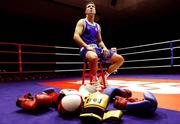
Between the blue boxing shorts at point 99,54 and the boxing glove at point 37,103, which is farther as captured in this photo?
the blue boxing shorts at point 99,54

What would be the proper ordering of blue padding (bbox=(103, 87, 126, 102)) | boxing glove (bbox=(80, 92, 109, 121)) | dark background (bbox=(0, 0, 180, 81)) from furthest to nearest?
dark background (bbox=(0, 0, 180, 81))
blue padding (bbox=(103, 87, 126, 102))
boxing glove (bbox=(80, 92, 109, 121))

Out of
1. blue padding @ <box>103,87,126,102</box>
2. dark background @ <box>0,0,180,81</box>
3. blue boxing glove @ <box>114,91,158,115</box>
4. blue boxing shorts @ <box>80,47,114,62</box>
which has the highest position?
dark background @ <box>0,0,180,81</box>

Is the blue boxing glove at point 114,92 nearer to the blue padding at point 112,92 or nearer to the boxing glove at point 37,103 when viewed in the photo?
the blue padding at point 112,92

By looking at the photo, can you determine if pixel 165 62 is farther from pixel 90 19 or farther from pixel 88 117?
pixel 88 117

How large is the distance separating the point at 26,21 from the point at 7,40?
0.83 m

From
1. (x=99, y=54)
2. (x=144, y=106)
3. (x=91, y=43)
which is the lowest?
(x=144, y=106)

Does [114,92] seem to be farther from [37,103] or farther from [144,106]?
[37,103]

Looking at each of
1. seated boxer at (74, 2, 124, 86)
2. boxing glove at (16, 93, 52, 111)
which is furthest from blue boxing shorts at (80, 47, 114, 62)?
boxing glove at (16, 93, 52, 111)

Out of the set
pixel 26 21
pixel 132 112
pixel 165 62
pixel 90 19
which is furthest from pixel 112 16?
pixel 132 112

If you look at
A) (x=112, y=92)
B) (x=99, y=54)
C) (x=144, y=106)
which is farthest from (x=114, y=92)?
(x=99, y=54)

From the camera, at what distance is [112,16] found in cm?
612

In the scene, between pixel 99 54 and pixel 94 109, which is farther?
pixel 99 54

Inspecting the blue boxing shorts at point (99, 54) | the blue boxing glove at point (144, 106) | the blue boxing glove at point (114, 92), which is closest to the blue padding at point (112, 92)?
the blue boxing glove at point (114, 92)

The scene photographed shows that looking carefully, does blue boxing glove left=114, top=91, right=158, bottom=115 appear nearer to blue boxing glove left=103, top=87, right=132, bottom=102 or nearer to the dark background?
blue boxing glove left=103, top=87, right=132, bottom=102
